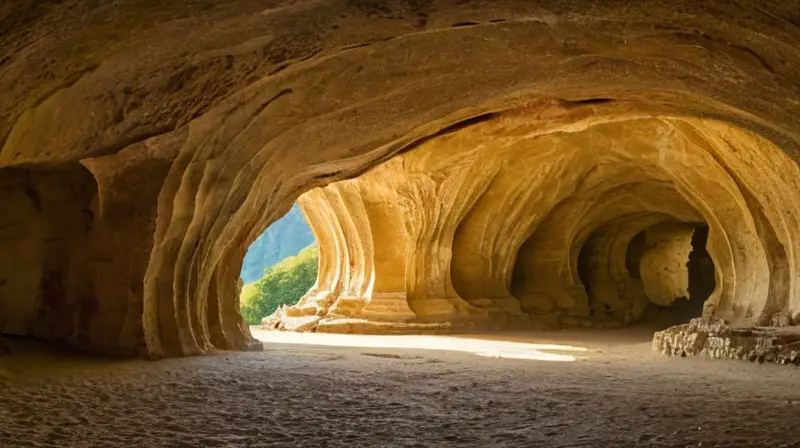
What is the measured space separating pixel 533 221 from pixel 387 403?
1267 centimetres

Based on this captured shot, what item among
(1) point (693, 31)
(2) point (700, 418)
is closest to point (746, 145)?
(1) point (693, 31)

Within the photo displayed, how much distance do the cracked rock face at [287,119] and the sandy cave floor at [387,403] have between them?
1.01 m

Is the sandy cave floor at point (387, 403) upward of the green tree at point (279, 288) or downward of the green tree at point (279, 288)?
downward

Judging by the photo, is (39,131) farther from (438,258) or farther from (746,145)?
(438,258)

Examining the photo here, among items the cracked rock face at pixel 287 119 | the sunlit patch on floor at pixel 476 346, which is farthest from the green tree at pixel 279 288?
the cracked rock face at pixel 287 119

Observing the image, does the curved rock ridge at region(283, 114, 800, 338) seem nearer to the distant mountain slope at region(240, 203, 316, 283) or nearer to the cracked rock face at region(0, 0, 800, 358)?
the cracked rock face at region(0, 0, 800, 358)

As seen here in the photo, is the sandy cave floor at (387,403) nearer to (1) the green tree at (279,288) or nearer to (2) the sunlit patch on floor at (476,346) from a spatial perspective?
(2) the sunlit patch on floor at (476,346)

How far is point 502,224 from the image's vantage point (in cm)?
1623

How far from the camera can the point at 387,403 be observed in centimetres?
455

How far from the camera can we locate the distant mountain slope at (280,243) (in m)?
76.0

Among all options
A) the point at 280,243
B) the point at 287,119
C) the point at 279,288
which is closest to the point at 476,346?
the point at 287,119

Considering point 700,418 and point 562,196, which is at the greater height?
point 562,196

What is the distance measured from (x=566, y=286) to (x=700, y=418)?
14.6 metres

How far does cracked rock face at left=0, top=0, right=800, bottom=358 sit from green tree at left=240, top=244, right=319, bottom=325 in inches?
923
